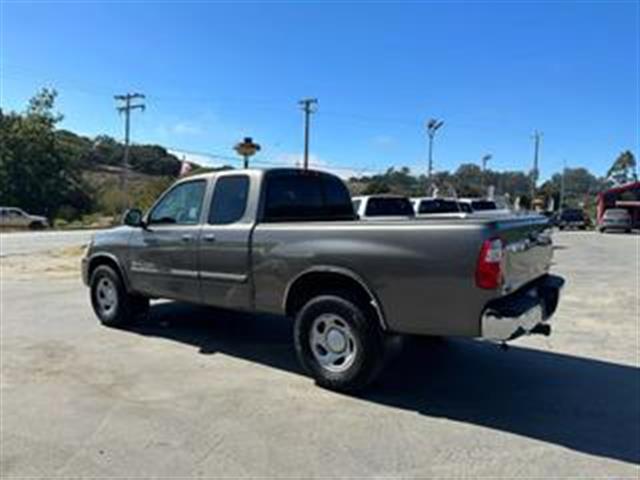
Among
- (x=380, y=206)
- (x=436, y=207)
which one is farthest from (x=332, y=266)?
(x=436, y=207)

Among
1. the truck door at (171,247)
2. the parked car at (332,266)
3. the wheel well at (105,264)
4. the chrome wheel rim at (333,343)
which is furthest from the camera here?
the wheel well at (105,264)

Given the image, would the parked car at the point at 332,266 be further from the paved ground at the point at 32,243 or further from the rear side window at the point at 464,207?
the paved ground at the point at 32,243

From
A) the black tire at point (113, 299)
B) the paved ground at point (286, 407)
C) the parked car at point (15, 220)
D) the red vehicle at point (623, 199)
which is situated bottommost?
the parked car at point (15, 220)

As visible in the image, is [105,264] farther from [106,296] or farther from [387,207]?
[387,207]

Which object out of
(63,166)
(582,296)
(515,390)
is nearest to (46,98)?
(63,166)

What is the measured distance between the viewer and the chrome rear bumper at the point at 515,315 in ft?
18.1

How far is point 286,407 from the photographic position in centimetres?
596

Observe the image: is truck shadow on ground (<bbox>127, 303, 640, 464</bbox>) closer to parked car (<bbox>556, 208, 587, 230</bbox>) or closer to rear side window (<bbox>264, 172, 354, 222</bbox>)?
rear side window (<bbox>264, 172, 354, 222</bbox>)

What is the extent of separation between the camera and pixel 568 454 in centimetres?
502

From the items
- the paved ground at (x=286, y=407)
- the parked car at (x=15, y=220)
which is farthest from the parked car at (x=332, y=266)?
the parked car at (x=15, y=220)

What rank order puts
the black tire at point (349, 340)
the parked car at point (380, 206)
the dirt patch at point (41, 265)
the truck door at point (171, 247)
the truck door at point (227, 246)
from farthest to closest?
the parked car at point (380, 206)
the dirt patch at point (41, 265)
the truck door at point (171, 247)
the truck door at point (227, 246)
the black tire at point (349, 340)

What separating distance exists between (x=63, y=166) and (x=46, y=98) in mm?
7461

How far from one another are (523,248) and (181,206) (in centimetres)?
400

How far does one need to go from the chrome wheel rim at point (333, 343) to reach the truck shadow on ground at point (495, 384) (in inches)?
14.6
